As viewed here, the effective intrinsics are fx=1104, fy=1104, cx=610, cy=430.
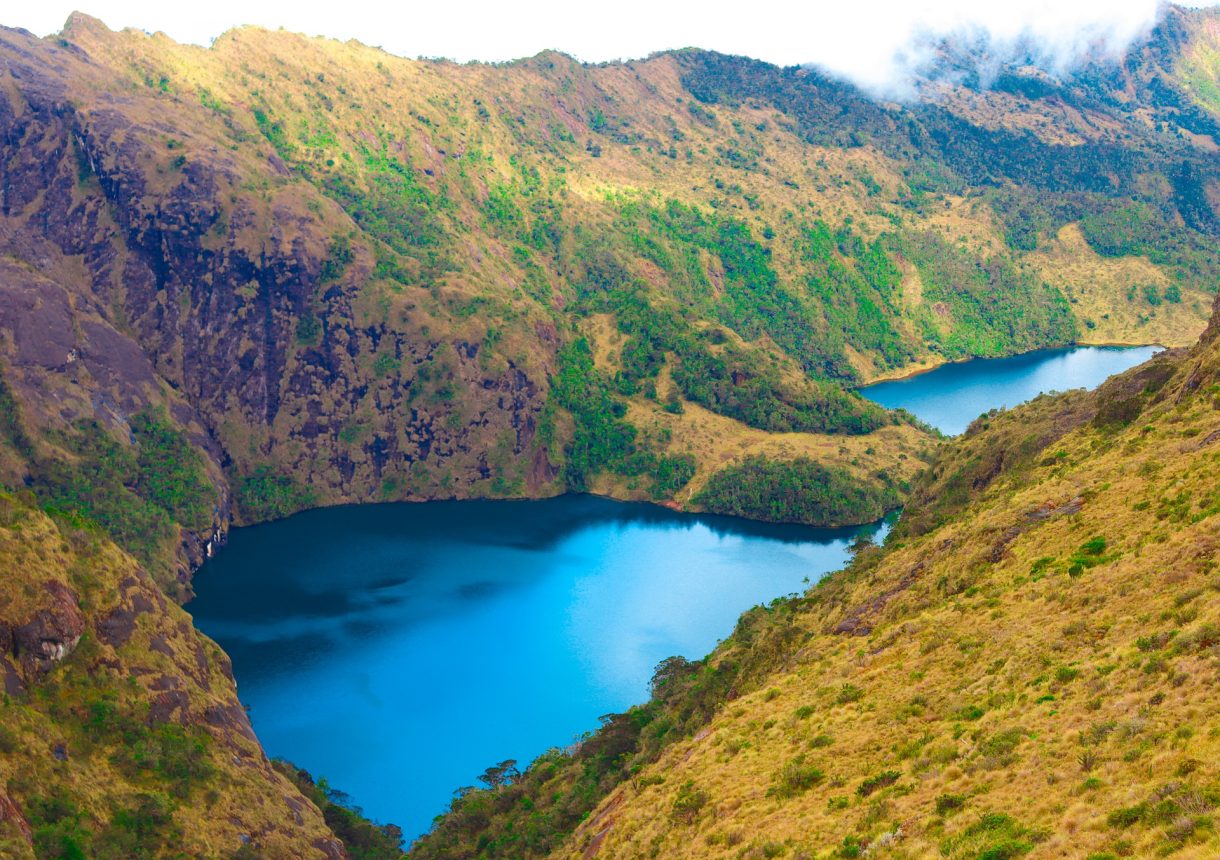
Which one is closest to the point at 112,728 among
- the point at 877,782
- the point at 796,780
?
the point at 796,780

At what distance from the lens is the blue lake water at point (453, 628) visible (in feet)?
412

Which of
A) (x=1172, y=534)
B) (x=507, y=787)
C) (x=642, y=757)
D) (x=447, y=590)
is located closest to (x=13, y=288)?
(x=447, y=590)

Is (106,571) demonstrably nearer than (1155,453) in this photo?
No

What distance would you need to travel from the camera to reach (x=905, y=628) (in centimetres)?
6147

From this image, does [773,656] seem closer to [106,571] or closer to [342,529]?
[106,571]

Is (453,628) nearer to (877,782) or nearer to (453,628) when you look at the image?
(453,628)

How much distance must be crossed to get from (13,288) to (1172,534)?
18305 centimetres

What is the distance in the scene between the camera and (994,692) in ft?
152

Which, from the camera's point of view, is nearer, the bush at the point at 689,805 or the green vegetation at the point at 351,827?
the bush at the point at 689,805

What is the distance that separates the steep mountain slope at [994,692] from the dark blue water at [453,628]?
106 feet

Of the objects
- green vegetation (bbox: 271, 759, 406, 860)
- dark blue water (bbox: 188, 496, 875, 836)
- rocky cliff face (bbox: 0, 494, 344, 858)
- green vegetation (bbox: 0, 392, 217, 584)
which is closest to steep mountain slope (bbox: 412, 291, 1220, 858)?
green vegetation (bbox: 271, 759, 406, 860)

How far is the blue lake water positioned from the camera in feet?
412

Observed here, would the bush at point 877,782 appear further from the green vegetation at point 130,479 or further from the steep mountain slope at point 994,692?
the green vegetation at point 130,479

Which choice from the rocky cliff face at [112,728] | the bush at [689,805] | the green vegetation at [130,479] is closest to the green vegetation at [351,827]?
the rocky cliff face at [112,728]
